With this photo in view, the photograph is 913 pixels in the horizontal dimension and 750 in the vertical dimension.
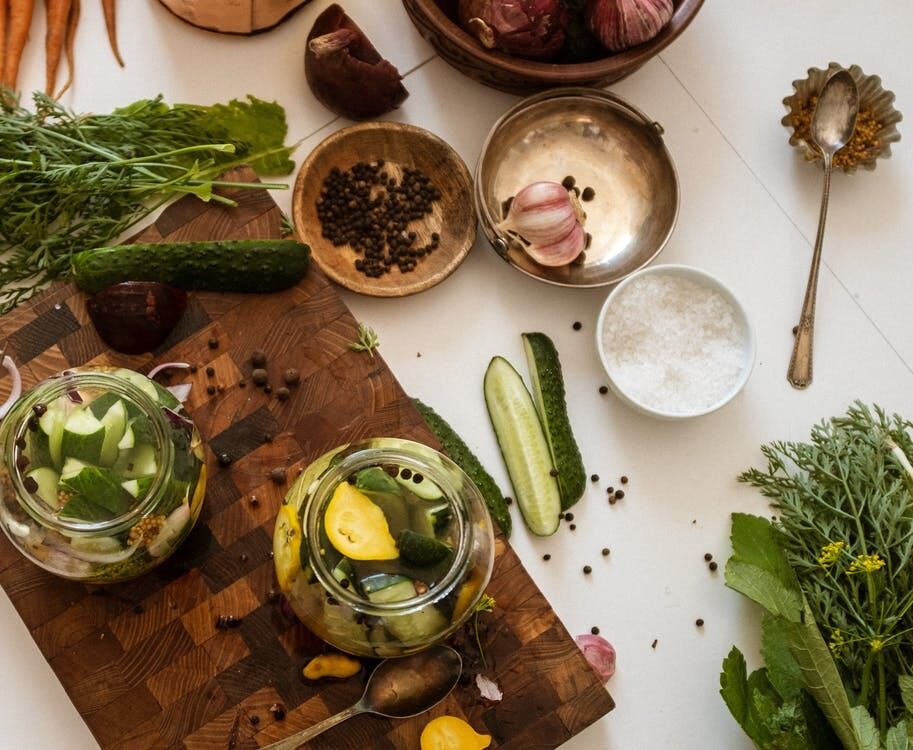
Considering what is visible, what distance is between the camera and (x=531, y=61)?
1391 millimetres

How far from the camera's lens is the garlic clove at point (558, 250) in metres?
1.43

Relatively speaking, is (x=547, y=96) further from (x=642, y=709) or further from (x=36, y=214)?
(x=642, y=709)

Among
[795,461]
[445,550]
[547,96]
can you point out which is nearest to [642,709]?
[795,461]

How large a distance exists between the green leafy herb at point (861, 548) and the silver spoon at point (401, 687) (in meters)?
0.49

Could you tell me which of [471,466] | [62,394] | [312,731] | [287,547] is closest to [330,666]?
[312,731]

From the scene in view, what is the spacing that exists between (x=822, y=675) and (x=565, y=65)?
0.87 metres

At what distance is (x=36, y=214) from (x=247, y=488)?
0.45 metres

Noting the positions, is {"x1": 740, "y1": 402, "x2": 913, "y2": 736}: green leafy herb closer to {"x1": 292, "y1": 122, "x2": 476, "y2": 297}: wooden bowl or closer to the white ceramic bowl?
the white ceramic bowl

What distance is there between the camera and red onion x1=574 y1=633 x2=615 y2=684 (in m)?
1.41

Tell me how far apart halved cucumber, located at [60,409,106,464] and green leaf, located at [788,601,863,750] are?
2.82ft

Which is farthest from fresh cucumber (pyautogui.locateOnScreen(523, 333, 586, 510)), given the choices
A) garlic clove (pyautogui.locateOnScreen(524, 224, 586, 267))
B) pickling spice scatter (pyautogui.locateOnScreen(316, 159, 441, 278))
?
pickling spice scatter (pyautogui.locateOnScreen(316, 159, 441, 278))

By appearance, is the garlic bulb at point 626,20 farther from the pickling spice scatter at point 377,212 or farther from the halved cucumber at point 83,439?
the halved cucumber at point 83,439

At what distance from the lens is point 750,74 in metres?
1.57

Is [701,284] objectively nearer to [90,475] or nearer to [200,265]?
[200,265]
